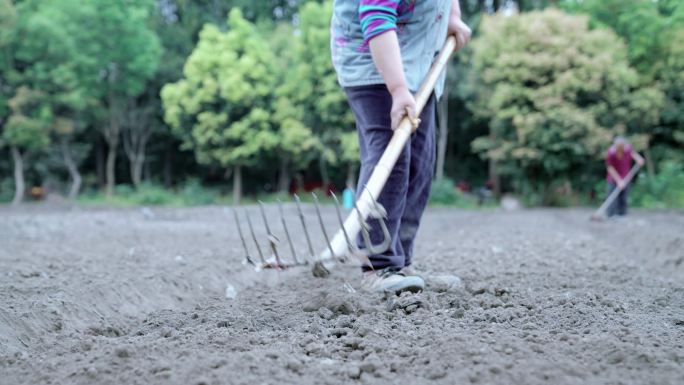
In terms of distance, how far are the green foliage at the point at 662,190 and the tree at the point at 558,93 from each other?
5.89ft

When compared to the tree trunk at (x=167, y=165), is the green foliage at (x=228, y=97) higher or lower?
higher

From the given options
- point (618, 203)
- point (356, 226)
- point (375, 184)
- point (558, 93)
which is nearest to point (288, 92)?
point (558, 93)

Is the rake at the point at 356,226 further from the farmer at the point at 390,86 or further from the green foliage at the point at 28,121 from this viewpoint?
the green foliage at the point at 28,121

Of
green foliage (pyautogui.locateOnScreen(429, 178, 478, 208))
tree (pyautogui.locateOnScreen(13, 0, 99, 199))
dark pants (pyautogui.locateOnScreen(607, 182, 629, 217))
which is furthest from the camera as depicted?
green foliage (pyautogui.locateOnScreen(429, 178, 478, 208))

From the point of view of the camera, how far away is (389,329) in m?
2.44

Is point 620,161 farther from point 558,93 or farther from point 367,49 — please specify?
point 367,49

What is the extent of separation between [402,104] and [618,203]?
11755 millimetres

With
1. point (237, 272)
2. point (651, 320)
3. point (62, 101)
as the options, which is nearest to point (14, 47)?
point (62, 101)

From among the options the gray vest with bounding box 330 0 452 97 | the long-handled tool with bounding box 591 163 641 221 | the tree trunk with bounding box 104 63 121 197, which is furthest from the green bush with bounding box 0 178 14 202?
Answer: the gray vest with bounding box 330 0 452 97

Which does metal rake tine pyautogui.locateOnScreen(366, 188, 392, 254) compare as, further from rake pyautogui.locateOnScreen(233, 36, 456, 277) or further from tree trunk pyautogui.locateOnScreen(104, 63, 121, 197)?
tree trunk pyautogui.locateOnScreen(104, 63, 121, 197)

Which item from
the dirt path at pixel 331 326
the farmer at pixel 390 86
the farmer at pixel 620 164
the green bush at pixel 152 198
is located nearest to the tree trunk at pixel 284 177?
the green bush at pixel 152 198

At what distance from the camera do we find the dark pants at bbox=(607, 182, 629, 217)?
1298 cm

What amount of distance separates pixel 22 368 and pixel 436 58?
8.39 feet

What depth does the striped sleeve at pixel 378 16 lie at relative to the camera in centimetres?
291
